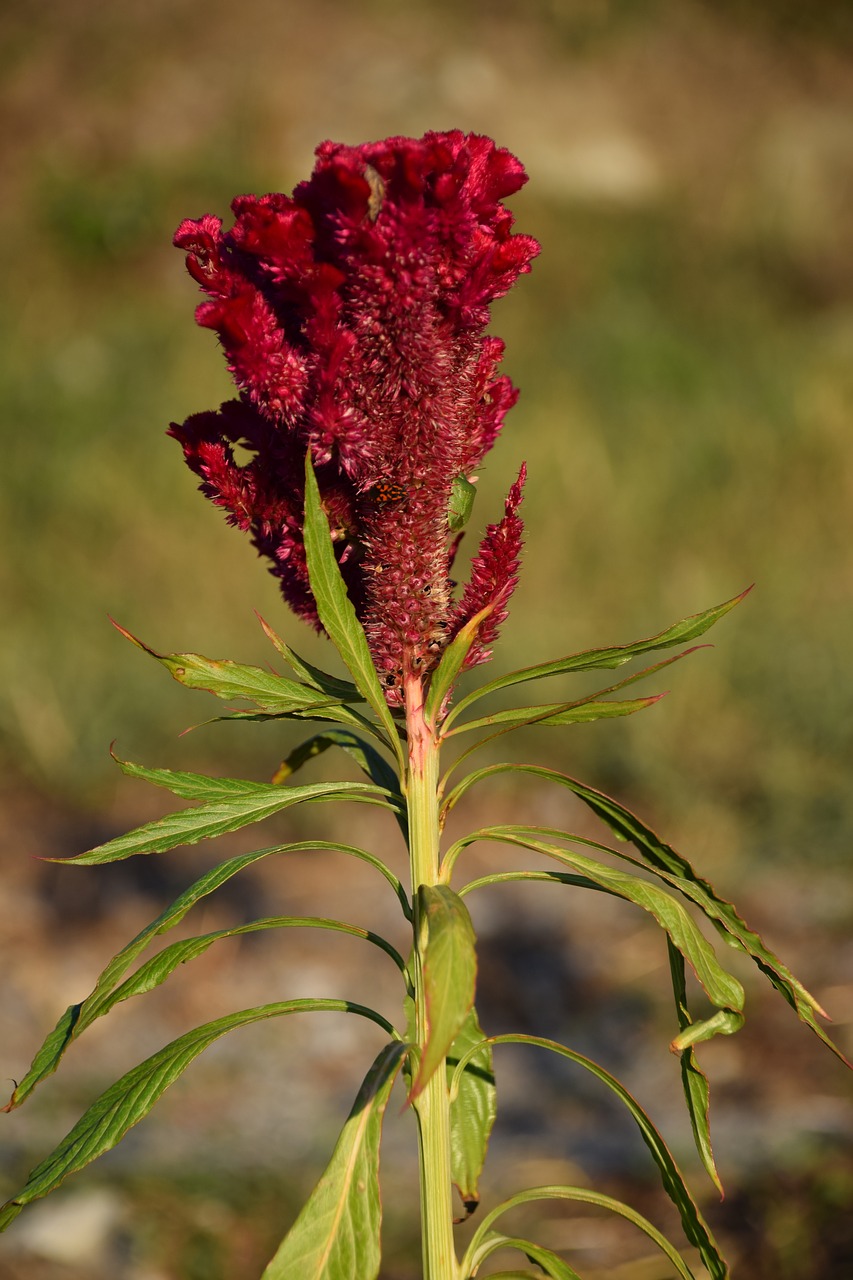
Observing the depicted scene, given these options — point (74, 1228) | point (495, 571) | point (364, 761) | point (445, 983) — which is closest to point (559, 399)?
point (74, 1228)

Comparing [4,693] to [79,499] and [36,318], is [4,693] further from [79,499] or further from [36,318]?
[36,318]

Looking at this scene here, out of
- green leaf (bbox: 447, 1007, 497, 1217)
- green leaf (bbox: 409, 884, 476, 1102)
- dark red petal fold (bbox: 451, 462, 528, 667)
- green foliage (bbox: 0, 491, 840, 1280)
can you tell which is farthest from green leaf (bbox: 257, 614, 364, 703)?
green leaf (bbox: 447, 1007, 497, 1217)

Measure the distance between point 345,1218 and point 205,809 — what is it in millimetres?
323

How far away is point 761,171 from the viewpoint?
9.18m

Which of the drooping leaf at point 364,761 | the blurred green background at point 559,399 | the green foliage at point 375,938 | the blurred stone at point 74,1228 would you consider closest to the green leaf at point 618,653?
the green foliage at point 375,938

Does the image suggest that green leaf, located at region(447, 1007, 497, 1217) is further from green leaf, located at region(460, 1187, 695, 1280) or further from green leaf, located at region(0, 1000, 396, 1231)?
green leaf, located at region(0, 1000, 396, 1231)

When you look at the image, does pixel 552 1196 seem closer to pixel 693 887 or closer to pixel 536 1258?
pixel 536 1258

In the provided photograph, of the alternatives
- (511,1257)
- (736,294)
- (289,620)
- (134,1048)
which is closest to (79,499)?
(289,620)

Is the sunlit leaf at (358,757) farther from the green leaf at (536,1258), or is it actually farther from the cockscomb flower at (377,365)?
the green leaf at (536,1258)

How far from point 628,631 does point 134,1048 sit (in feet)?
7.26

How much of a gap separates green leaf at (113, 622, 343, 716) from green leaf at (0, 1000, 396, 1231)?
0.77 ft

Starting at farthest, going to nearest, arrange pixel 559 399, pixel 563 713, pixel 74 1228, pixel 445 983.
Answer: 1. pixel 559 399
2. pixel 74 1228
3. pixel 563 713
4. pixel 445 983

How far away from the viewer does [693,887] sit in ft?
3.27

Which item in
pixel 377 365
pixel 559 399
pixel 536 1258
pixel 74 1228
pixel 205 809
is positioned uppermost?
pixel 559 399
